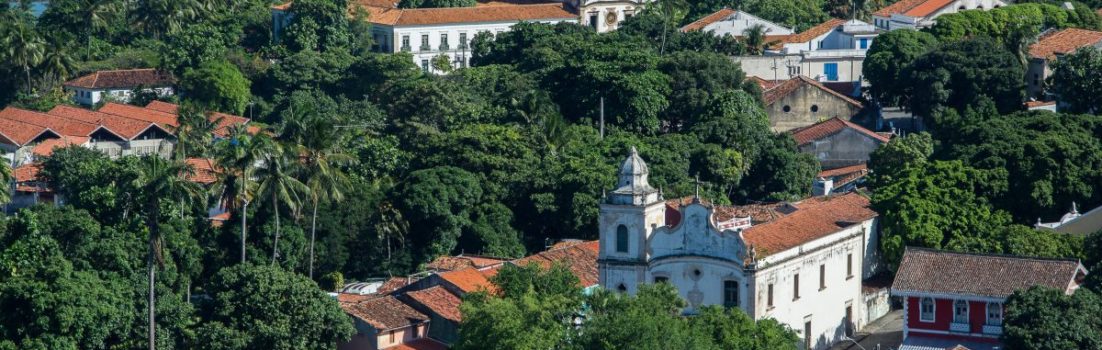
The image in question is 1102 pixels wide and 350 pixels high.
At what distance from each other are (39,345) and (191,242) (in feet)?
38.0

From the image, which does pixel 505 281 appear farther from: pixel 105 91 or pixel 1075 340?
pixel 105 91

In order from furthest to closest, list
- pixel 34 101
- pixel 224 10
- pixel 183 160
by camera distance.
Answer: pixel 224 10
pixel 34 101
pixel 183 160

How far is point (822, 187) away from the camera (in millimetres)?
81312

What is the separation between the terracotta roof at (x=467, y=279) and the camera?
68688 mm

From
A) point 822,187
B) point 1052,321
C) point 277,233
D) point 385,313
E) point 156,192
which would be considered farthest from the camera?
point 822,187

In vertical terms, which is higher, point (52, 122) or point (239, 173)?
point (239, 173)

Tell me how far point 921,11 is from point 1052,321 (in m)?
48.3

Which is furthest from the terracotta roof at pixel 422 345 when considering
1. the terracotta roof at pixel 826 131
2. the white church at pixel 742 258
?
the terracotta roof at pixel 826 131

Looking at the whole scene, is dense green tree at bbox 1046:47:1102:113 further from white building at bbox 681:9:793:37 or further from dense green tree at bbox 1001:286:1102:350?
dense green tree at bbox 1001:286:1102:350

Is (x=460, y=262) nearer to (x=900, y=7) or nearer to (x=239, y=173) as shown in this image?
(x=239, y=173)

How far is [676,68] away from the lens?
92688 millimetres

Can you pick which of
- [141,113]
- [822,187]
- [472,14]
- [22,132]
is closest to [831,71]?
[472,14]

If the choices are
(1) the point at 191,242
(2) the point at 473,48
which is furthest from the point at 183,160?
(2) the point at 473,48

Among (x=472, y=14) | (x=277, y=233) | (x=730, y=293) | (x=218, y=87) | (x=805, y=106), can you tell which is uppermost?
(x=472, y=14)
